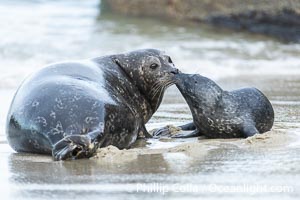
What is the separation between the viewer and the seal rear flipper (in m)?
5.57

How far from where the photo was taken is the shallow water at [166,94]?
4.09m

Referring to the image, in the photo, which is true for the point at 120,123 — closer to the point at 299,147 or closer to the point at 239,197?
the point at 299,147

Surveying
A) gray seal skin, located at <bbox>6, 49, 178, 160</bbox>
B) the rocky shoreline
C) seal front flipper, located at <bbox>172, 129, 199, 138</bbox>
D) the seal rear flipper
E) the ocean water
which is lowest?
the ocean water

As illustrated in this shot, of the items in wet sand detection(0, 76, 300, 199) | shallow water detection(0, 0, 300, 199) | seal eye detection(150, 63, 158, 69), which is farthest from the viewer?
seal eye detection(150, 63, 158, 69)

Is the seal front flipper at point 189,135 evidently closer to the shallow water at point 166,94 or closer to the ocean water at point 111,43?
the shallow water at point 166,94

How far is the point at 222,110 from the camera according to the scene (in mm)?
5746

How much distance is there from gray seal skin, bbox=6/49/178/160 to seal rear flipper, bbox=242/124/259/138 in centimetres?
67

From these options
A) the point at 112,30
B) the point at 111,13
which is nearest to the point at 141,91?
the point at 112,30

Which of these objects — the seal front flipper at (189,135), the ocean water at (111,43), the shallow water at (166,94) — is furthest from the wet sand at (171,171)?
the ocean water at (111,43)

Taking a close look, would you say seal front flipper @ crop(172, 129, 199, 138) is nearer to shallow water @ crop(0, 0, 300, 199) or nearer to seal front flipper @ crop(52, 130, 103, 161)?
shallow water @ crop(0, 0, 300, 199)

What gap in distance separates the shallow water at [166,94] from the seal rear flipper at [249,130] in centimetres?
17

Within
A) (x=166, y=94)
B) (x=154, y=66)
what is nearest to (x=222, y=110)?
(x=154, y=66)

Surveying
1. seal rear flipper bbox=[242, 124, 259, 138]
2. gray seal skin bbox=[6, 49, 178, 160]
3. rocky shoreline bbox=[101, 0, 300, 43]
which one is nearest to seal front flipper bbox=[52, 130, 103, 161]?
gray seal skin bbox=[6, 49, 178, 160]

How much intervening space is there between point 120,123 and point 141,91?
915 millimetres
